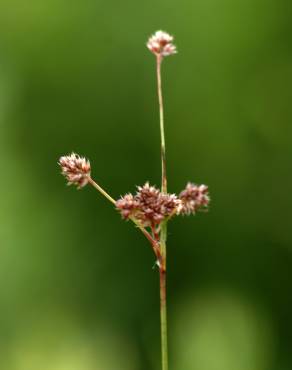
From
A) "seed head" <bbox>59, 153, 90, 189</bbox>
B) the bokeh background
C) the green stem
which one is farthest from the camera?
the bokeh background

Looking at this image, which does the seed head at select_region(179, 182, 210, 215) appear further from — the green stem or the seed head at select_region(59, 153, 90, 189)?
the seed head at select_region(59, 153, 90, 189)

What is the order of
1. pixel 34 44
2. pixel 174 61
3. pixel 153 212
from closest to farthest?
1. pixel 153 212
2. pixel 174 61
3. pixel 34 44

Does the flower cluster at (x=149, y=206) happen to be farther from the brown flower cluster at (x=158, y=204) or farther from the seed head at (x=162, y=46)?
the seed head at (x=162, y=46)

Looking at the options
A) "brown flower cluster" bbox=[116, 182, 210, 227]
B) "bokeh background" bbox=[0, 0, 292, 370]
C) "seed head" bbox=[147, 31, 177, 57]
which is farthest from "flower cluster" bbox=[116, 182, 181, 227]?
"bokeh background" bbox=[0, 0, 292, 370]

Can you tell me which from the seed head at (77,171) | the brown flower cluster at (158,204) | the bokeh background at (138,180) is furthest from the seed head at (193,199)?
the bokeh background at (138,180)

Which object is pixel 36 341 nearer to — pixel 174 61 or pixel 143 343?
pixel 143 343

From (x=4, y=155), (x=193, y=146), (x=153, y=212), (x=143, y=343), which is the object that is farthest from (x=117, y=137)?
(x=153, y=212)

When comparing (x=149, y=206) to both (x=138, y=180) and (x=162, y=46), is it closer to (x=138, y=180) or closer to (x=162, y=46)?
(x=162, y=46)
